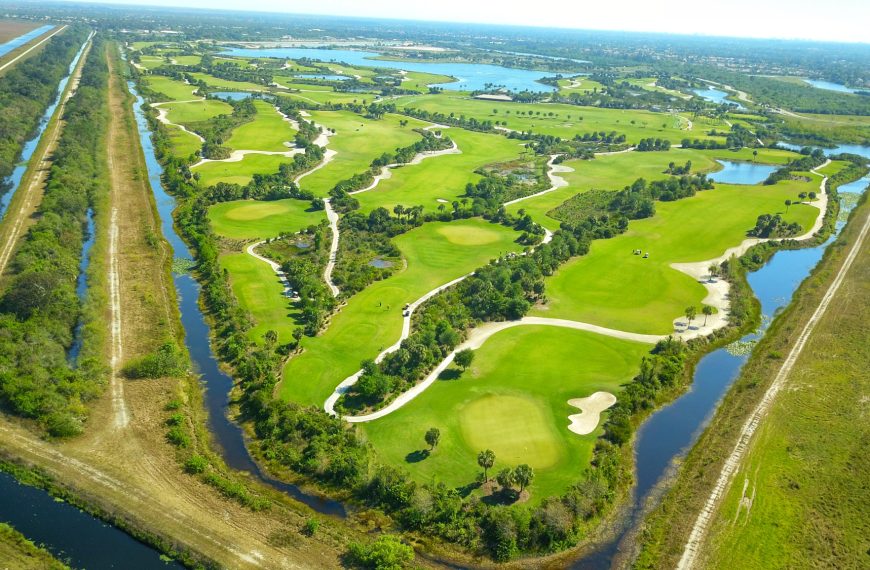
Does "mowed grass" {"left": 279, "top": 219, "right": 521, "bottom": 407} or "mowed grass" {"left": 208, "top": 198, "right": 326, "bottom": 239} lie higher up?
"mowed grass" {"left": 208, "top": 198, "right": 326, "bottom": 239}

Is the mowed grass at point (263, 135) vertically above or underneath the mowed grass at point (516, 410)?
above

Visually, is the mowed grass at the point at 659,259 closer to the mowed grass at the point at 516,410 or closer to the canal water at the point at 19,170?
the mowed grass at the point at 516,410

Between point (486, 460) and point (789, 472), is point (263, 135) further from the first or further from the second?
point (789, 472)

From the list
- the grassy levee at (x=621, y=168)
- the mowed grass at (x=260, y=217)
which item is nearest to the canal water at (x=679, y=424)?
the grassy levee at (x=621, y=168)

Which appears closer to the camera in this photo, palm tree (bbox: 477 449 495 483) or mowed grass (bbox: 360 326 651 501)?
palm tree (bbox: 477 449 495 483)

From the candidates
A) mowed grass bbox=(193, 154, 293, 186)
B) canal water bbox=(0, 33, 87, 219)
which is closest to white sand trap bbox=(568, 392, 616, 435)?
mowed grass bbox=(193, 154, 293, 186)

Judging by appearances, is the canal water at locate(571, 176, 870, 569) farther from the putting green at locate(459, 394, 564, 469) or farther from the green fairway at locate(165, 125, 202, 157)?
the green fairway at locate(165, 125, 202, 157)
